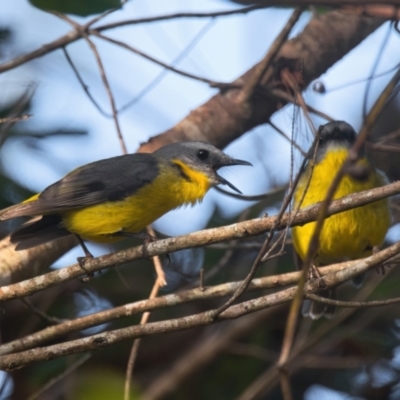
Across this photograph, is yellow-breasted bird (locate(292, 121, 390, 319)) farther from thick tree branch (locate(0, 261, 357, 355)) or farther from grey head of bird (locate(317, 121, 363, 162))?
thick tree branch (locate(0, 261, 357, 355))

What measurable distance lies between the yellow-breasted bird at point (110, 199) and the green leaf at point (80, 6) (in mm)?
1214

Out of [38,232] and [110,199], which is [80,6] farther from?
[38,232]

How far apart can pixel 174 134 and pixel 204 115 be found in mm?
302

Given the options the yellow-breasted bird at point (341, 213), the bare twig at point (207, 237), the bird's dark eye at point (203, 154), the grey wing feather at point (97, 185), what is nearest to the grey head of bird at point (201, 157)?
the bird's dark eye at point (203, 154)

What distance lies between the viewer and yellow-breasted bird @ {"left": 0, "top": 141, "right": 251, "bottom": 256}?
4750 mm

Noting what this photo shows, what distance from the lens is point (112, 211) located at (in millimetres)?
4777

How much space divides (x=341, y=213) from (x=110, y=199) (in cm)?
159

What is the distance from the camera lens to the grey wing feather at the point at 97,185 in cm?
473

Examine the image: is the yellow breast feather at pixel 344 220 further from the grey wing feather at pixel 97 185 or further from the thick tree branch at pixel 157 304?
the grey wing feather at pixel 97 185

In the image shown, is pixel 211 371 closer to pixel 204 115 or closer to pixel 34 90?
Result: pixel 204 115

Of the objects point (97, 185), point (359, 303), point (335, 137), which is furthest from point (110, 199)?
point (359, 303)

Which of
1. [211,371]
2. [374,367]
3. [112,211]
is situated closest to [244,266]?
[211,371]

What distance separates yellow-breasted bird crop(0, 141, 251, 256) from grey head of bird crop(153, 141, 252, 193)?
45 mm

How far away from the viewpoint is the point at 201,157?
17.4ft
